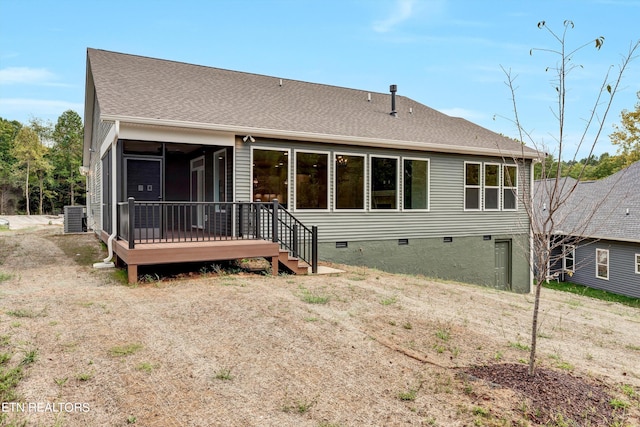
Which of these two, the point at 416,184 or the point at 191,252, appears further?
the point at 416,184

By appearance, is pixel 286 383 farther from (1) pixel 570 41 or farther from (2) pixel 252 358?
(1) pixel 570 41

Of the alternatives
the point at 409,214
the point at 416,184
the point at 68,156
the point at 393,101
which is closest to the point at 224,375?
the point at 409,214

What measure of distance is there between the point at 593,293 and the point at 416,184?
1170 centimetres

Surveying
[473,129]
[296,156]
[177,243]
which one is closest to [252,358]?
[177,243]

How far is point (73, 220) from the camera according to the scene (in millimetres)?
19188

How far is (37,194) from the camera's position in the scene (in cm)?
4106

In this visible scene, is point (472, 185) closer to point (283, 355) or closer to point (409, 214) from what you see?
point (409, 214)

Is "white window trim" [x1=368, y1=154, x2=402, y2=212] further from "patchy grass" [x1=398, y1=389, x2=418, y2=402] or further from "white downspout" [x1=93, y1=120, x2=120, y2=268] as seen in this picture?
"patchy grass" [x1=398, y1=389, x2=418, y2=402]

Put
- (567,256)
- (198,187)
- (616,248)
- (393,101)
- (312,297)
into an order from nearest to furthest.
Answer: (312,297), (198,187), (393,101), (616,248), (567,256)

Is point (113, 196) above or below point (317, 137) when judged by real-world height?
below

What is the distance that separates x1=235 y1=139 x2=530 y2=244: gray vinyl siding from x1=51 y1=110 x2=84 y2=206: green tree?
39.0 meters

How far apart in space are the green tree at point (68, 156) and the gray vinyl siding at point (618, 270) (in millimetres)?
43736

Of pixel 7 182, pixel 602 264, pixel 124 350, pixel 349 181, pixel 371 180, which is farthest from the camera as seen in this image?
pixel 7 182

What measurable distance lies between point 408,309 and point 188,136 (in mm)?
5753
